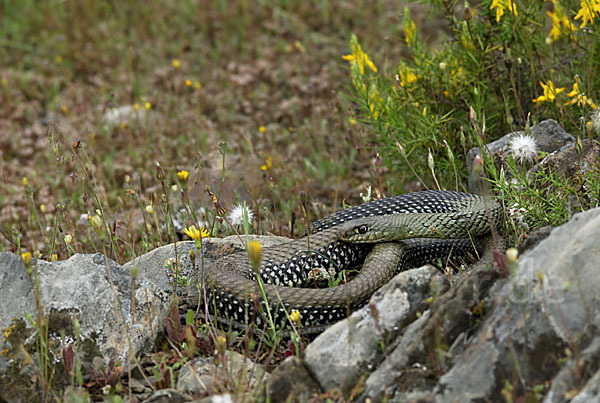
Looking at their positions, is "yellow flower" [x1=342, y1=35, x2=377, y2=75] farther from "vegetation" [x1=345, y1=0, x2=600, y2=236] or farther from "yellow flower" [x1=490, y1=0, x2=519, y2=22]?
"yellow flower" [x1=490, y1=0, x2=519, y2=22]

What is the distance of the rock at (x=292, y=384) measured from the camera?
3.33 m

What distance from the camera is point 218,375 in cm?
356

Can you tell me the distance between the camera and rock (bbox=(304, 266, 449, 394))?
3.40 metres

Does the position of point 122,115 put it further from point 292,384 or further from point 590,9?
point 292,384

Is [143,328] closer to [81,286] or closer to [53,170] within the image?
[81,286]

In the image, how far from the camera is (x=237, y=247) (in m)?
5.04

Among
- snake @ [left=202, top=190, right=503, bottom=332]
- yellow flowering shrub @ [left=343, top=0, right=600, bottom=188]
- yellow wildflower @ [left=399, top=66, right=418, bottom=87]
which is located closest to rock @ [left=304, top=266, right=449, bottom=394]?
snake @ [left=202, top=190, right=503, bottom=332]

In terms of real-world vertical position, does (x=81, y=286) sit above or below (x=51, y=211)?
above

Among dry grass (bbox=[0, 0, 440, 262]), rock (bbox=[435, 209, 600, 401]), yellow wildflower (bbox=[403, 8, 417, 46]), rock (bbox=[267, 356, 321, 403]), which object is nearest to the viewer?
rock (bbox=[435, 209, 600, 401])

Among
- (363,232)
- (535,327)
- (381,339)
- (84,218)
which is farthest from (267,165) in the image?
(535,327)

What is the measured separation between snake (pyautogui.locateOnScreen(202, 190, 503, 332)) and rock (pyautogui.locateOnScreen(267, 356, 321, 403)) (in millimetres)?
715

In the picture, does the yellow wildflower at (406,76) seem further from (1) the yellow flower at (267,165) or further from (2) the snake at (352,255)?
(1) the yellow flower at (267,165)

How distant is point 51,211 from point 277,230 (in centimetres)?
290

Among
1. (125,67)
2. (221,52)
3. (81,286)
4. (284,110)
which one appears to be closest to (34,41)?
(125,67)
